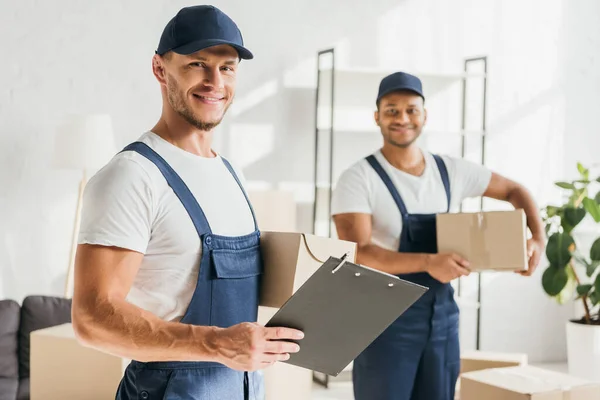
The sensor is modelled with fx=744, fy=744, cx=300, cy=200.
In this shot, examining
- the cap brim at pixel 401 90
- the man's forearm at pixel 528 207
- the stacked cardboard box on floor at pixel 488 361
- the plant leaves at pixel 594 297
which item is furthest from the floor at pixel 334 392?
the cap brim at pixel 401 90

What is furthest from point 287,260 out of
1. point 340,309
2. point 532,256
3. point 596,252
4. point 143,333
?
point 596,252

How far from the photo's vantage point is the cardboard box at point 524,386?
2.51m

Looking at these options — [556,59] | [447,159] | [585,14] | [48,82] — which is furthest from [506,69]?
[48,82]

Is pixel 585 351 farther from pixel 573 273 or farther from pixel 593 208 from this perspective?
pixel 593 208

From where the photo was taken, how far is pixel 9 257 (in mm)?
4137

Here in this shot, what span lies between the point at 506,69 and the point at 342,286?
4.11 m

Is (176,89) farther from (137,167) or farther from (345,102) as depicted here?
(345,102)

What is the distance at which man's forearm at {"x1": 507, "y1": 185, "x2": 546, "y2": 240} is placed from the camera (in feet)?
9.06

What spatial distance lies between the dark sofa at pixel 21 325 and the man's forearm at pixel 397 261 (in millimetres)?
1797

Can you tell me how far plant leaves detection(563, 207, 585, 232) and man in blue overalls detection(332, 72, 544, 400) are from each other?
5.74ft

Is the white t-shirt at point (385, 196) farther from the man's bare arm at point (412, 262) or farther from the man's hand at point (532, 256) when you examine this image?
the man's hand at point (532, 256)

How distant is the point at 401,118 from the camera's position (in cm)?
265

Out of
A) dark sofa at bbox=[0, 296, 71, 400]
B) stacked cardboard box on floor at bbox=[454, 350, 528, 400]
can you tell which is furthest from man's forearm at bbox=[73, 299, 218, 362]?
stacked cardboard box on floor at bbox=[454, 350, 528, 400]

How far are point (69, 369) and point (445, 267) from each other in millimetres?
1400
